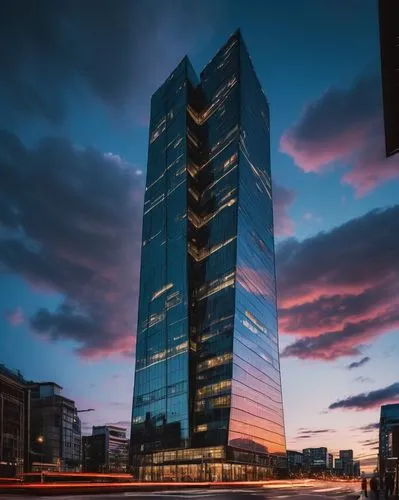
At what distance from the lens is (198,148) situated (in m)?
192

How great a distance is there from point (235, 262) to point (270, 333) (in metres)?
37.5

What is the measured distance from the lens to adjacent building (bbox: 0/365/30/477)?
387 feet

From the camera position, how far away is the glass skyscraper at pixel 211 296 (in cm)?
13488

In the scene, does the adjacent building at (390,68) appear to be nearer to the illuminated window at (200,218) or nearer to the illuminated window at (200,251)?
the illuminated window at (200,251)

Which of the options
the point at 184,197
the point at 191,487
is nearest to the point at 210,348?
the point at 184,197

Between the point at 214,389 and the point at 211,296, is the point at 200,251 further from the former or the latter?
the point at 214,389

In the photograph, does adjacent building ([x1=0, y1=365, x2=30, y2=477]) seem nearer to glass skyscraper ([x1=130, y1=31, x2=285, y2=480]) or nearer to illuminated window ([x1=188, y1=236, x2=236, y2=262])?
glass skyscraper ([x1=130, y1=31, x2=285, y2=480])

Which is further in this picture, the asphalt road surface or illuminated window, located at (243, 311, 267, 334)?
illuminated window, located at (243, 311, 267, 334)

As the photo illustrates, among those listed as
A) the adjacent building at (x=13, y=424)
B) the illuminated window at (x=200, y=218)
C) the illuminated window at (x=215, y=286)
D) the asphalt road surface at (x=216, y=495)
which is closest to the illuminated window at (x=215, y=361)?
the illuminated window at (x=215, y=286)

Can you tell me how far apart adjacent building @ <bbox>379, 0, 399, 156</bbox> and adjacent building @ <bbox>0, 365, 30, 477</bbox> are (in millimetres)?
117281

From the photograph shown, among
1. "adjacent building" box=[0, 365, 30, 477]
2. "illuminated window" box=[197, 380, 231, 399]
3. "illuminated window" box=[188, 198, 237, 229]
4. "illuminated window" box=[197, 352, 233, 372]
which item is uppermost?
"illuminated window" box=[188, 198, 237, 229]

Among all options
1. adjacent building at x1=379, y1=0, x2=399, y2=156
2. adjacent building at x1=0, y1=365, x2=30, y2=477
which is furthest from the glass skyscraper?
adjacent building at x1=379, y1=0, x2=399, y2=156

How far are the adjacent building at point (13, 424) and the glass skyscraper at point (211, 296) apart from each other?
36.6 meters

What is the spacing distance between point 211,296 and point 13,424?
6176 centimetres
